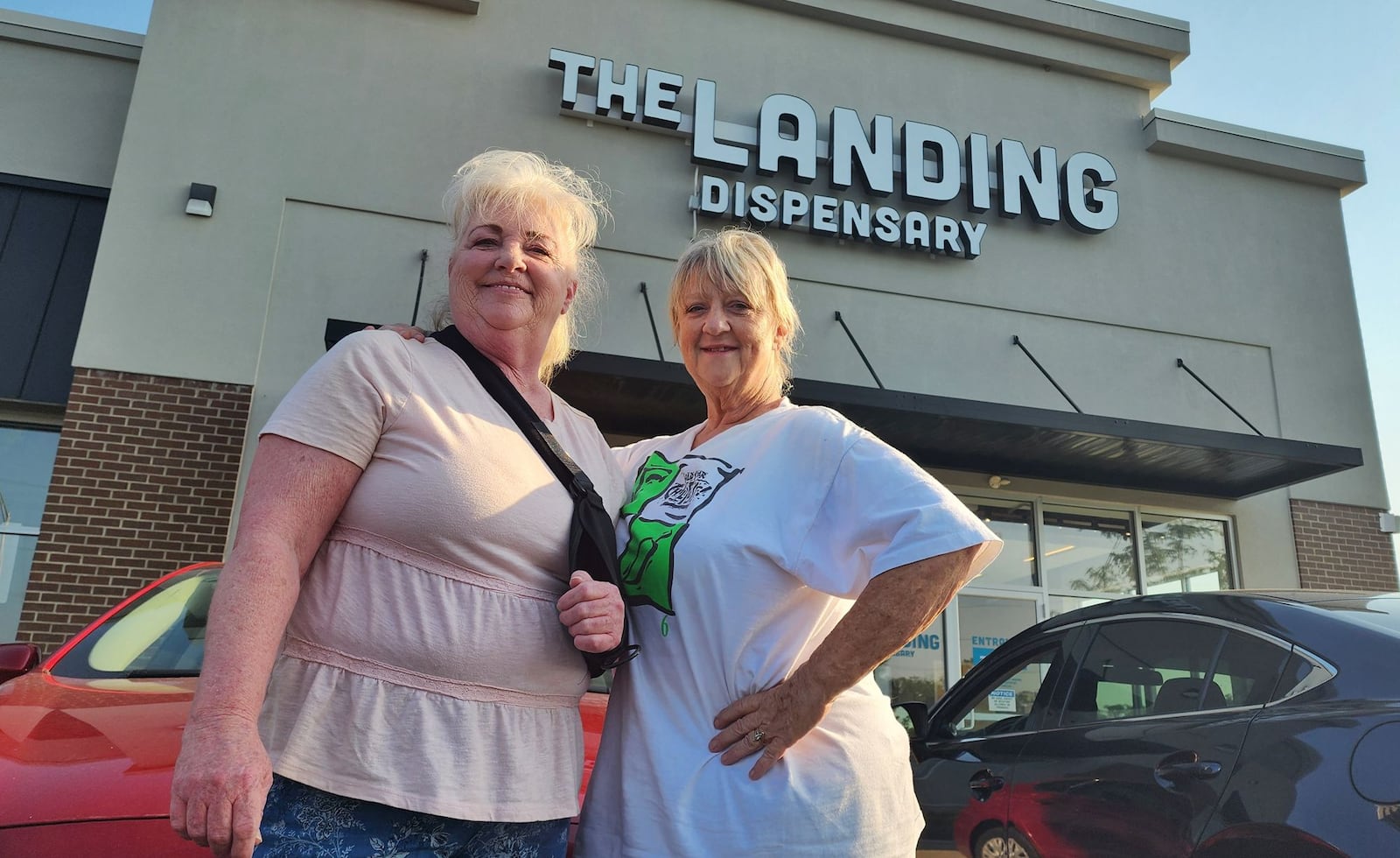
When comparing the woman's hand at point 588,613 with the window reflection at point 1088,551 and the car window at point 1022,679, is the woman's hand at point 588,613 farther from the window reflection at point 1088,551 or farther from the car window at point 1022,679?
the window reflection at point 1088,551

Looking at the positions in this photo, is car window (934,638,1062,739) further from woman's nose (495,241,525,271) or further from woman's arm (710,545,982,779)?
woman's nose (495,241,525,271)

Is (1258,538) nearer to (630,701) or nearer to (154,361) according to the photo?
(630,701)

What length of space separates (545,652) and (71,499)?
7.68m

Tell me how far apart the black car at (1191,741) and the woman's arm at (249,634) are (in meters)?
2.37

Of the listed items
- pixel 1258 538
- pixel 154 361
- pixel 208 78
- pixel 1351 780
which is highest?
pixel 208 78

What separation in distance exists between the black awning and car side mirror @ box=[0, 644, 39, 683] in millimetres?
4259

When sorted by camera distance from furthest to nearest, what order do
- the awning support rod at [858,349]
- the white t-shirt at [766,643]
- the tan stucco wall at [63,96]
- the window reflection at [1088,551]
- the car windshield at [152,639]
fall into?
the window reflection at [1088,551]
the awning support rod at [858,349]
the tan stucco wall at [63,96]
the car windshield at [152,639]
the white t-shirt at [766,643]

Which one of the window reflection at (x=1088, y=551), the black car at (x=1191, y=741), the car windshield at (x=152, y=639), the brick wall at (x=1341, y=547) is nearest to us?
the black car at (x=1191, y=741)

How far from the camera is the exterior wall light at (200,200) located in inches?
323

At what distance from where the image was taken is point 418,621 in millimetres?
1440

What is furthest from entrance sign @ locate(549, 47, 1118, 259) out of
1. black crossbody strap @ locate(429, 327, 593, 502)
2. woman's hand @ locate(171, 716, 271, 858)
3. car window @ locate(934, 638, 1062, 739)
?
woman's hand @ locate(171, 716, 271, 858)

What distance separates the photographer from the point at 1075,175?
1077 cm

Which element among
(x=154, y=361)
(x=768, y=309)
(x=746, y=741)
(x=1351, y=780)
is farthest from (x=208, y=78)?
(x=1351, y=780)

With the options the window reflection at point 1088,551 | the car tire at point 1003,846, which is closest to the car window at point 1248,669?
the car tire at point 1003,846
